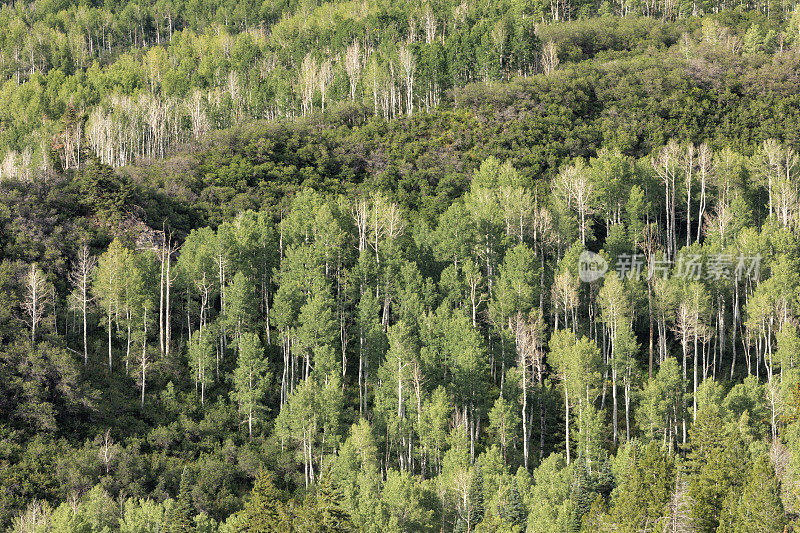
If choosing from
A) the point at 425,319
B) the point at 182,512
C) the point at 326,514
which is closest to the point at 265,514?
the point at 326,514

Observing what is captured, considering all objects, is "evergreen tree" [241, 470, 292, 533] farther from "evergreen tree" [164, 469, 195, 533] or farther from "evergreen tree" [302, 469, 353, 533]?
"evergreen tree" [164, 469, 195, 533]

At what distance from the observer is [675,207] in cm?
8869

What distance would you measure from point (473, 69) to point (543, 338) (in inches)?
2297

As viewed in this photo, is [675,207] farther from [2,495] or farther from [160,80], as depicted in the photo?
[160,80]

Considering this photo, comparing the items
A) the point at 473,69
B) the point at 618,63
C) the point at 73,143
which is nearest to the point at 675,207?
the point at 618,63

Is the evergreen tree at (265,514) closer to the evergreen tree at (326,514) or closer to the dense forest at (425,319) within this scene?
the dense forest at (425,319)

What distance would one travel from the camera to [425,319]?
2680 inches

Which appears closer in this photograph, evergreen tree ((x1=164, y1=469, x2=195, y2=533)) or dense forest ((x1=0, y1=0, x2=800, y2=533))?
evergreen tree ((x1=164, y1=469, x2=195, y2=533))

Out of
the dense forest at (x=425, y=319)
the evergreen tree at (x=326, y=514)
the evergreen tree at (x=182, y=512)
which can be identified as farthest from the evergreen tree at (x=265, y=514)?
the evergreen tree at (x=182, y=512)

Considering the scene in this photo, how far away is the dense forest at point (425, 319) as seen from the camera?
53812mm

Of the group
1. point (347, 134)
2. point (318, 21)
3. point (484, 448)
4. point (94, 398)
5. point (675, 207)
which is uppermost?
point (318, 21)

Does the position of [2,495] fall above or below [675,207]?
below

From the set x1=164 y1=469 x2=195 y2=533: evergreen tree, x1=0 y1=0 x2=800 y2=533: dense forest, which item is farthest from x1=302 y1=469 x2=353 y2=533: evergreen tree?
x1=164 y1=469 x2=195 y2=533: evergreen tree

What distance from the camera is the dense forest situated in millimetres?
53812
